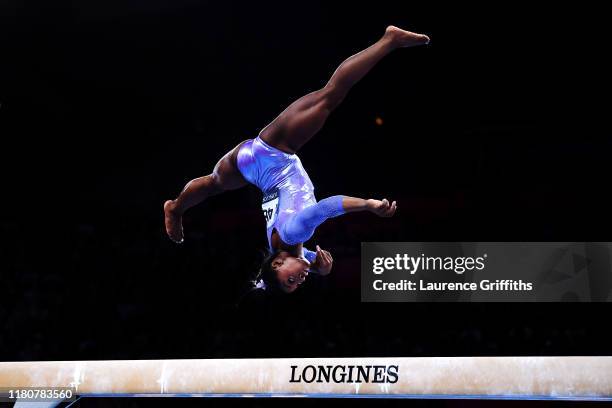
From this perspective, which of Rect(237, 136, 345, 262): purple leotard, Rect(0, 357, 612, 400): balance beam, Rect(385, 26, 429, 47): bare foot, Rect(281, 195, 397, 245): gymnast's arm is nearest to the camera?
Rect(281, 195, 397, 245): gymnast's arm

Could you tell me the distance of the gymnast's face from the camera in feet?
15.6

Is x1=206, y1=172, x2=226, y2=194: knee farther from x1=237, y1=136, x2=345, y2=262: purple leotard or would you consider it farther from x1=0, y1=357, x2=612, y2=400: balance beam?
x1=0, y1=357, x2=612, y2=400: balance beam

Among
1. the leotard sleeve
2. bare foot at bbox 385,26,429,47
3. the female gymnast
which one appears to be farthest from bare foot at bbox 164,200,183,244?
bare foot at bbox 385,26,429,47

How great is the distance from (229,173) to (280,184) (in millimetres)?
512

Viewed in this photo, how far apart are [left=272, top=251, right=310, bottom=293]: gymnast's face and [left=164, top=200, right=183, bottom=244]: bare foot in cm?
106

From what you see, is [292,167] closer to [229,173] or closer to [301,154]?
[229,173]

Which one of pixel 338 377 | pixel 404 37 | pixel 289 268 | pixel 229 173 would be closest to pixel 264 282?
pixel 289 268

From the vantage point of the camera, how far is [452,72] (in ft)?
20.7

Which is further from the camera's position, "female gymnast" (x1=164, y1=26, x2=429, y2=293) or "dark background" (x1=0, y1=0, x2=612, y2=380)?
"dark background" (x1=0, y1=0, x2=612, y2=380)

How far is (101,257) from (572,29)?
16.7ft

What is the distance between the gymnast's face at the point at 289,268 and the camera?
187 inches

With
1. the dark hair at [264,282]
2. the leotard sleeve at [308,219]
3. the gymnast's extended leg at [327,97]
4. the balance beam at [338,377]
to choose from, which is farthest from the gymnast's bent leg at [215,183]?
the balance beam at [338,377]

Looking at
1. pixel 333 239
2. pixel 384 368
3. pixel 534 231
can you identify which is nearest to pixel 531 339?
pixel 534 231

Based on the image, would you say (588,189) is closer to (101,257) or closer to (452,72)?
(452,72)
